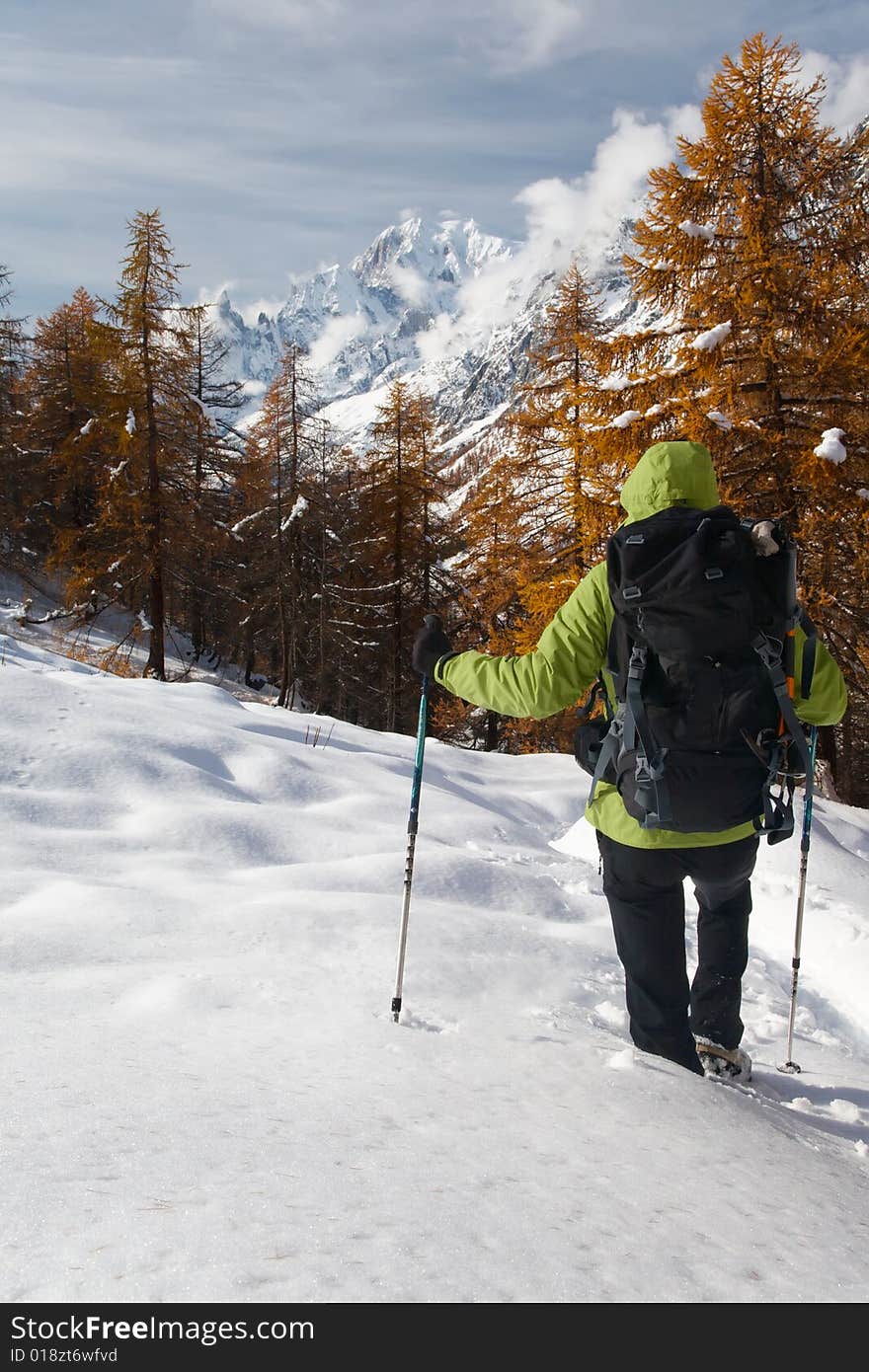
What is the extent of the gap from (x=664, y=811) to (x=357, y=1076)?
128 centimetres

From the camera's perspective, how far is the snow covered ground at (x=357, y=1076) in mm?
1479

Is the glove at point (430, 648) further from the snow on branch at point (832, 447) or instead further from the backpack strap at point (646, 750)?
the snow on branch at point (832, 447)

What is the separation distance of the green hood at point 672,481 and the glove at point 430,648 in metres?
0.89

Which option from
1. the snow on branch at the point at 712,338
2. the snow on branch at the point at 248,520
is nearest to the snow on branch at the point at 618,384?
the snow on branch at the point at 712,338

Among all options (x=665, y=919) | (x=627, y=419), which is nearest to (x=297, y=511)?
(x=627, y=419)

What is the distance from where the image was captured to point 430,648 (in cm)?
330

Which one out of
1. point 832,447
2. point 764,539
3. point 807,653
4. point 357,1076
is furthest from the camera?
point 832,447

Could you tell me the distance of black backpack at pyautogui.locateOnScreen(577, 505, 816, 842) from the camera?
259 centimetres

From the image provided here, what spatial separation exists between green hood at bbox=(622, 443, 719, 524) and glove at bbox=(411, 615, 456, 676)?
0.89 m

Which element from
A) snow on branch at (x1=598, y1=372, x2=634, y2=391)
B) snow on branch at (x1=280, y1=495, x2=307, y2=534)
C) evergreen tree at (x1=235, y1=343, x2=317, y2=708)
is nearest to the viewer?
snow on branch at (x1=598, y1=372, x2=634, y2=391)

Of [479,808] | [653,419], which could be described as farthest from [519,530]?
[479,808]

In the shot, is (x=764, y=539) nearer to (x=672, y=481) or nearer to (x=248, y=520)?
(x=672, y=481)

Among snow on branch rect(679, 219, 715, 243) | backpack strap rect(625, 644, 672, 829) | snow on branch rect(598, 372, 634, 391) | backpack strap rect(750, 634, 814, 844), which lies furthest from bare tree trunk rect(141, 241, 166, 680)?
backpack strap rect(750, 634, 814, 844)

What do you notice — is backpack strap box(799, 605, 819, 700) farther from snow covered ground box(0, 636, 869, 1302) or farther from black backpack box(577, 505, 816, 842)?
snow covered ground box(0, 636, 869, 1302)
